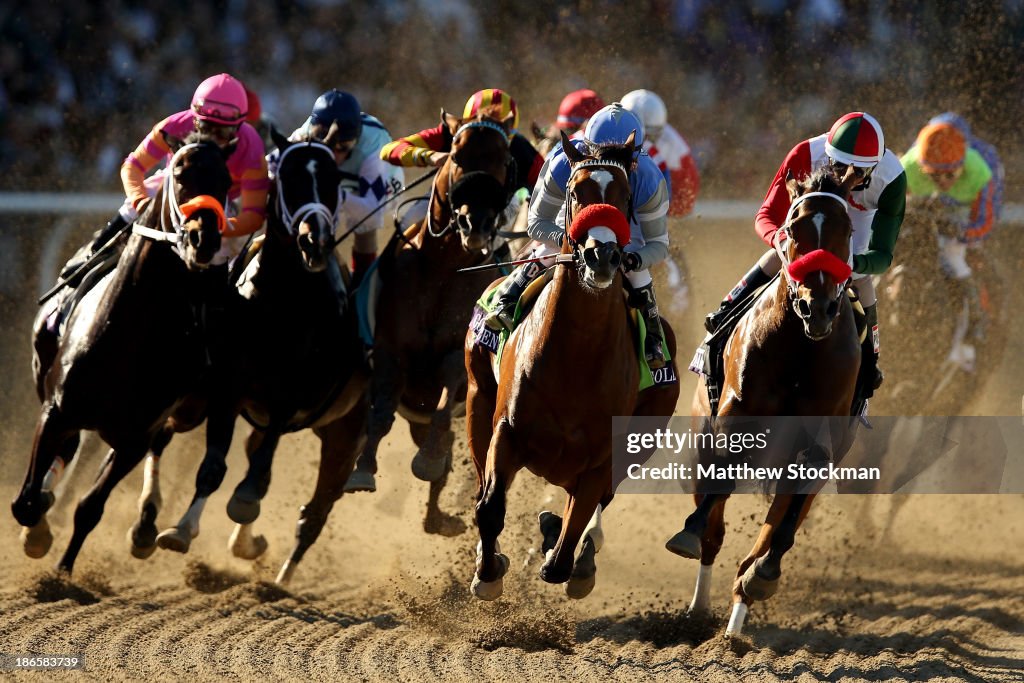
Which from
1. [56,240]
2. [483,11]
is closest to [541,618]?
[56,240]

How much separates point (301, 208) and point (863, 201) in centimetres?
254

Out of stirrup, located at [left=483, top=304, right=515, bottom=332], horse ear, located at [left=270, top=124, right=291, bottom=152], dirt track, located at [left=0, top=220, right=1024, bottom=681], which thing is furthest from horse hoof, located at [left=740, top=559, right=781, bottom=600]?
horse ear, located at [left=270, top=124, right=291, bottom=152]

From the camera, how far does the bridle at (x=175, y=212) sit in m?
5.87

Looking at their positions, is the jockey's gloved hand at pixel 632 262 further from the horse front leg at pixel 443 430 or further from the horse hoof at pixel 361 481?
the horse hoof at pixel 361 481

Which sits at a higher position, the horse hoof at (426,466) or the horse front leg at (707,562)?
the horse hoof at (426,466)

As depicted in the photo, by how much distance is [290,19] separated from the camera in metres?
12.1

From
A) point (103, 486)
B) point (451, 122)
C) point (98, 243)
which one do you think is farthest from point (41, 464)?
point (451, 122)

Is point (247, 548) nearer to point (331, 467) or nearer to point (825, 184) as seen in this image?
point (331, 467)

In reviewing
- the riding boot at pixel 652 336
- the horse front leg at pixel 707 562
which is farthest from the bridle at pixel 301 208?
the horse front leg at pixel 707 562

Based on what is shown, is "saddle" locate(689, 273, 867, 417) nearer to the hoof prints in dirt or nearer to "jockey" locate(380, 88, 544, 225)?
"jockey" locate(380, 88, 544, 225)

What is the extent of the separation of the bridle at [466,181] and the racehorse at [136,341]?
1038 mm

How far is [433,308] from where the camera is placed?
6.86 m

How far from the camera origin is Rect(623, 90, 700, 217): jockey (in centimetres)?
954

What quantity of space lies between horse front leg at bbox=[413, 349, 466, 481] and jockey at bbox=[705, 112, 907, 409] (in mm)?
1216
